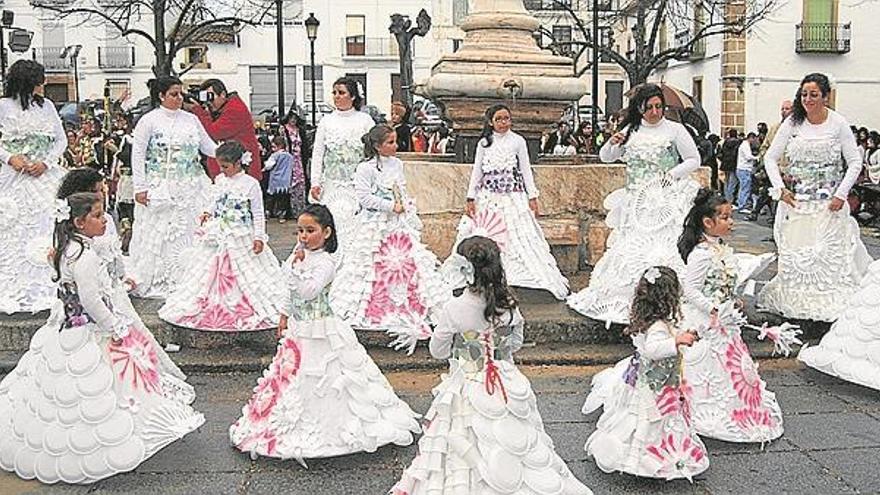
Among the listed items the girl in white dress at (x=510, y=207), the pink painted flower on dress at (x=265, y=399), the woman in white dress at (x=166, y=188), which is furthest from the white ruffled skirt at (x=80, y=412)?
the girl in white dress at (x=510, y=207)

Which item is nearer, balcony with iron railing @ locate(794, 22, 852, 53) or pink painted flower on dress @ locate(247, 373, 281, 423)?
pink painted flower on dress @ locate(247, 373, 281, 423)

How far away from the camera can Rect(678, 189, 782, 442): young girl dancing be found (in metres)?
5.75

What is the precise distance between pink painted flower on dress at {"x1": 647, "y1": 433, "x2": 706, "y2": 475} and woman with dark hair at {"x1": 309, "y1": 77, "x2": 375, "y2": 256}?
3.76 metres

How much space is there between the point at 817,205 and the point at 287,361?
443cm

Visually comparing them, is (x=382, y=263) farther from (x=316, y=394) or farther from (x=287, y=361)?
(x=316, y=394)

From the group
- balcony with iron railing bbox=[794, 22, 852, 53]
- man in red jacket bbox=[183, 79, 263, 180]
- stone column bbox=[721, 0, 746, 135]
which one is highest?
balcony with iron railing bbox=[794, 22, 852, 53]

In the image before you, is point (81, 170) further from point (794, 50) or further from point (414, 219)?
point (794, 50)

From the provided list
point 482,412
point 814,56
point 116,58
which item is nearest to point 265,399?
point 482,412

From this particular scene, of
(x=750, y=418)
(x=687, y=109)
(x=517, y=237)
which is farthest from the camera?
(x=687, y=109)

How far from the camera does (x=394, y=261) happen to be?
24.8ft

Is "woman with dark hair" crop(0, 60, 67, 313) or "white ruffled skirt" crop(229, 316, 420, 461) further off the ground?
"woman with dark hair" crop(0, 60, 67, 313)

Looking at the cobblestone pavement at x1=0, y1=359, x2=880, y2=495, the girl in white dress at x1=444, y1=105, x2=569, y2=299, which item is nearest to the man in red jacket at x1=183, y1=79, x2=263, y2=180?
the girl in white dress at x1=444, y1=105, x2=569, y2=299

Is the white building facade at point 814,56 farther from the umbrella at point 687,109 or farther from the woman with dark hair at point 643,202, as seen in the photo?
the woman with dark hair at point 643,202

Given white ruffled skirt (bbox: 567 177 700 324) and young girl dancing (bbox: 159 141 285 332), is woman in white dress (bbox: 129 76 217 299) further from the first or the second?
white ruffled skirt (bbox: 567 177 700 324)
